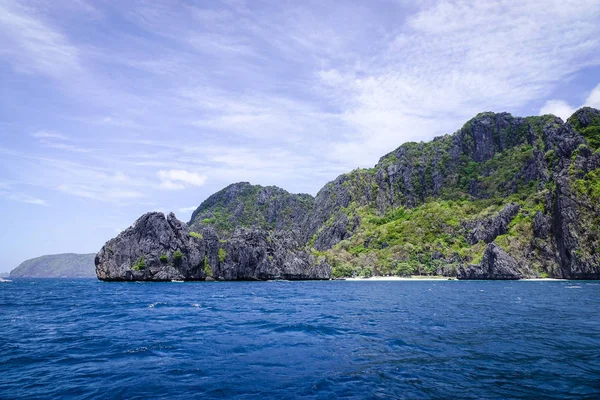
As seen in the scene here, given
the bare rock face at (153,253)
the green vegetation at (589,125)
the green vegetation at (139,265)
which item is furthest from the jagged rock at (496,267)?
the green vegetation at (139,265)

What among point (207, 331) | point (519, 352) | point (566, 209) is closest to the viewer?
point (519, 352)

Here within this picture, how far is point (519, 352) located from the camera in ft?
69.7

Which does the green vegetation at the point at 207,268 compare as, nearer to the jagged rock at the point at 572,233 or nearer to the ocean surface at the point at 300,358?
the ocean surface at the point at 300,358

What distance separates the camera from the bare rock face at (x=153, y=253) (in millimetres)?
153625

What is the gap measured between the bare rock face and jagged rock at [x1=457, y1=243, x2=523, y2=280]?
12704cm

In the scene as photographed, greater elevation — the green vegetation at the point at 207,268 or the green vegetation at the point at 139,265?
the green vegetation at the point at 139,265

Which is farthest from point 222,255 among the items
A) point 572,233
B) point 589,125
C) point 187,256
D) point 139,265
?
point 589,125

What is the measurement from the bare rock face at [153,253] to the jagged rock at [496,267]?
127035mm

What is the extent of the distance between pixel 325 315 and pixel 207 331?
14926 millimetres

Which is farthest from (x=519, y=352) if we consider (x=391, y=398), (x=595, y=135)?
(x=595, y=135)

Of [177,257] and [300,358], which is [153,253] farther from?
[300,358]

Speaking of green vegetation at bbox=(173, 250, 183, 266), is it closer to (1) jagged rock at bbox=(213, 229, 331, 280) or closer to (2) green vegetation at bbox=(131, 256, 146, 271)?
(2) green vegetation at bbox=(131, 256, 146, 271)

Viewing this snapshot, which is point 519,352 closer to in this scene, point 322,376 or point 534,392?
point 534,392

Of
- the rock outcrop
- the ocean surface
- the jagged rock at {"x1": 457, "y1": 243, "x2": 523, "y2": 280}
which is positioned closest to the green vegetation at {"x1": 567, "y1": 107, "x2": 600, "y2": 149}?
the jagged rock at {"x1": 457, "y1": 243, "x2": 523, "y2": 280}
